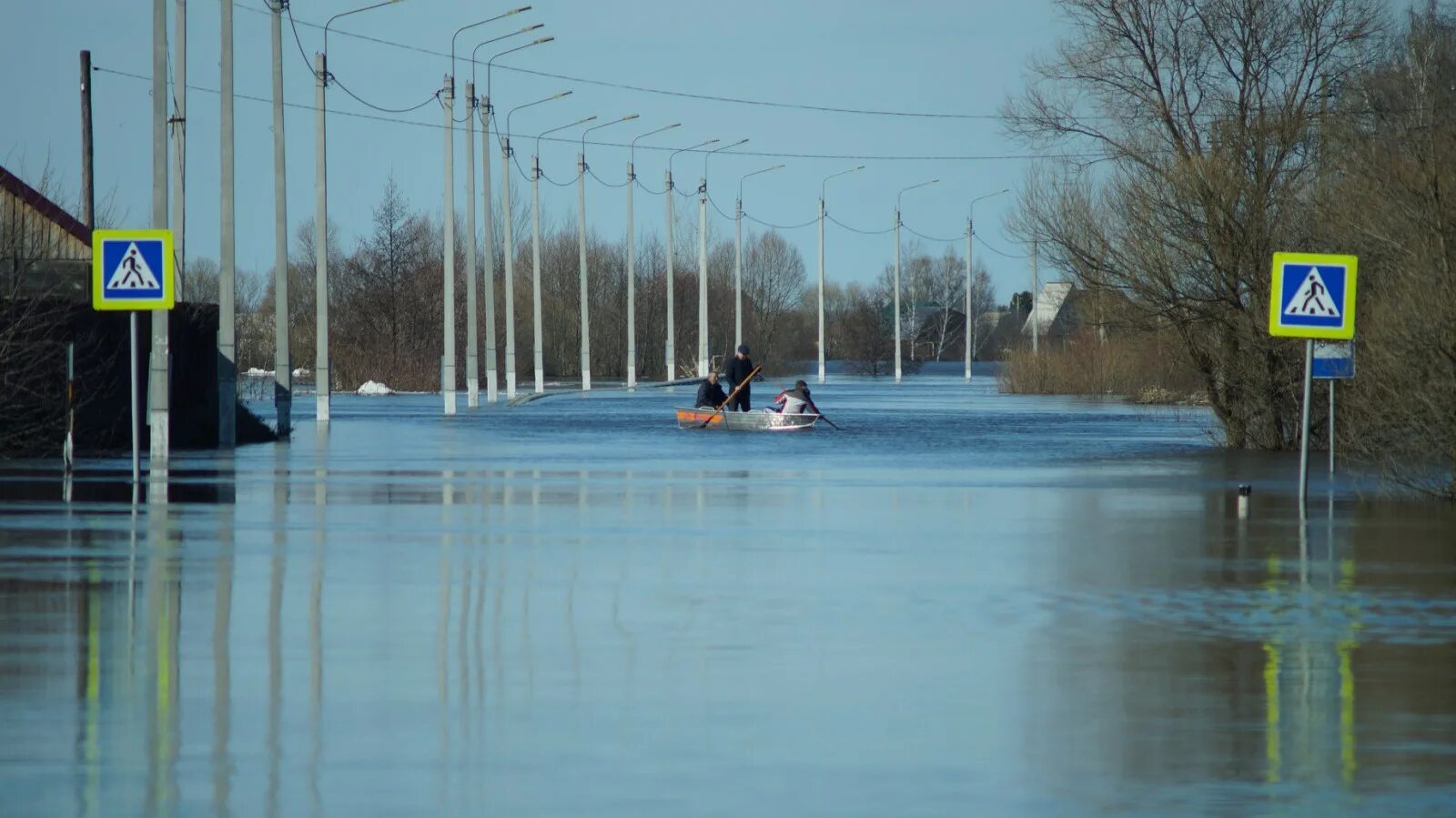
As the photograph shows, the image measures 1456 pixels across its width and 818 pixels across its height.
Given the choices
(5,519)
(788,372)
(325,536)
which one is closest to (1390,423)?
(325,536)

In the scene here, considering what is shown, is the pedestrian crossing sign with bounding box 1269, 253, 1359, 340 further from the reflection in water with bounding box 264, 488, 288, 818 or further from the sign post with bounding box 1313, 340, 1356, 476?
the reflection in water with bounding box 264, 488, 288, 818

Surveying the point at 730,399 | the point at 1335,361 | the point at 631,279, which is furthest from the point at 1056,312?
the point at 1335,361

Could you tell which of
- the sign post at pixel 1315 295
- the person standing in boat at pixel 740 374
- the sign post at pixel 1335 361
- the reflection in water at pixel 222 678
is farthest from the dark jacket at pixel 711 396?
the reflection in water at pixel 222 678

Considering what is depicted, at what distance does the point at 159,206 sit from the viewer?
95.0 ft

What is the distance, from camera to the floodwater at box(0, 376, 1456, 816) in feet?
25.7

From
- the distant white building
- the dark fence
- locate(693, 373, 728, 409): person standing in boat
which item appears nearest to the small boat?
locate(693, 373, 728, 409): person standing in boat

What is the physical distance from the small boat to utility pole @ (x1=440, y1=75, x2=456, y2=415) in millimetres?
10096

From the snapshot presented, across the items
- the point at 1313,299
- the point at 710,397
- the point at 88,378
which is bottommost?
the point at 710,397

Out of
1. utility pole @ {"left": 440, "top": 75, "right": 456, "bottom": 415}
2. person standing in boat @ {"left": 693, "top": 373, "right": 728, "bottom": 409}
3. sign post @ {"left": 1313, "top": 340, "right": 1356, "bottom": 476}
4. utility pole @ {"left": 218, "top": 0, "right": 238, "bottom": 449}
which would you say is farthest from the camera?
utility pole @ {"left": 440, "top": 75, "right": 456, "bottom": 415}

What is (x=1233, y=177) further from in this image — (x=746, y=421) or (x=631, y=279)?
(x=631, y=279)

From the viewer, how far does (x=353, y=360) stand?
88.6 metres

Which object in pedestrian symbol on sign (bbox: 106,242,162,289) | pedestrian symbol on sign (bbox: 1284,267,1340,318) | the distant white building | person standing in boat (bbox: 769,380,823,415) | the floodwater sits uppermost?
the distant white building

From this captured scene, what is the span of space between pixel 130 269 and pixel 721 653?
1437 centimetres

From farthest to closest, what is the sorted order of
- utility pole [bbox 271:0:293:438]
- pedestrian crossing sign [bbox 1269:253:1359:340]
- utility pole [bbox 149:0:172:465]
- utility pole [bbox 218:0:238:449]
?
utility pole [bbox 271:0:293:438]
utility pole [bbox 218:0:238:449]
utility pole [bbox 149:0:172:465]
pedestrian crossing sign [bbox 1269:253:1359:340]
